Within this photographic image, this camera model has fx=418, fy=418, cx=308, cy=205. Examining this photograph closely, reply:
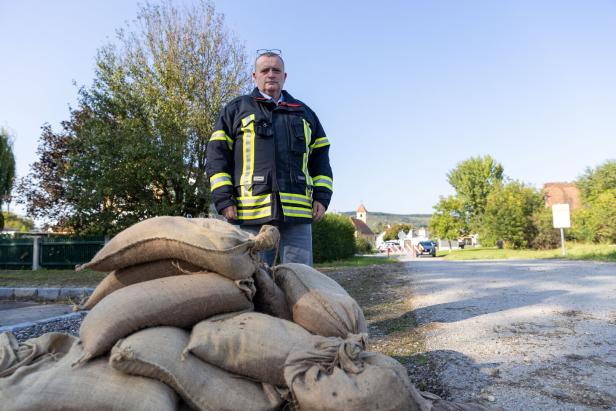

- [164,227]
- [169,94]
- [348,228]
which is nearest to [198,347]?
[164,227]

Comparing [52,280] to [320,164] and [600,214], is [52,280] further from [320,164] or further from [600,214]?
[600,214]

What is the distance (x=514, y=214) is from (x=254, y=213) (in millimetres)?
31090

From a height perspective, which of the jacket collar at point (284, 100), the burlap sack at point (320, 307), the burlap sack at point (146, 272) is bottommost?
the burlap sack at point (320, 307)

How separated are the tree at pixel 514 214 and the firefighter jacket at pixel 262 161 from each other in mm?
30533

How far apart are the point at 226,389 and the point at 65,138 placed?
17.6 metres

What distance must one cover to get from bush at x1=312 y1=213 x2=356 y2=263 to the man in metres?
14.6

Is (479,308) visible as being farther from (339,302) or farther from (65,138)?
(65,138)

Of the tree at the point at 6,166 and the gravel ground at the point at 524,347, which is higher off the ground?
the tree at the point at 6,166

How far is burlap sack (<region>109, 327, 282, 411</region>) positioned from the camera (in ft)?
4.87

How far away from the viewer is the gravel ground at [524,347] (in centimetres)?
198

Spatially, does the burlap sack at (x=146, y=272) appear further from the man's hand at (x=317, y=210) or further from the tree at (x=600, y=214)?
the tree at (x=600, y=214)

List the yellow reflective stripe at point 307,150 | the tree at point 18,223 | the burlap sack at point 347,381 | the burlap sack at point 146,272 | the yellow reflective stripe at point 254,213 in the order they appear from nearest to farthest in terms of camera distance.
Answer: the burlap sack at point 347,381
the burlap sack at point 146,272
the yellow reflective stripe at point 254,213
the yellow reflective stripe at point 307,150
the tree at point 18,223

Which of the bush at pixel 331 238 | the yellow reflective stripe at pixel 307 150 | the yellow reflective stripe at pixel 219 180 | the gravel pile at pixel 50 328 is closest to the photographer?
the yellow reflective stripe at pixel 219 180

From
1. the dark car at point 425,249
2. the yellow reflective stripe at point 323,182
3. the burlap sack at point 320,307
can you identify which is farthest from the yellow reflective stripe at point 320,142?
the dark car at point 425,249
